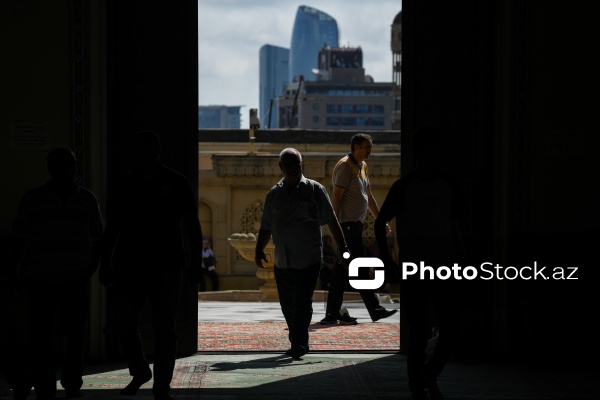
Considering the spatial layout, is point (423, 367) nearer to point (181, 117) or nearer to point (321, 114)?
point (181, 117)

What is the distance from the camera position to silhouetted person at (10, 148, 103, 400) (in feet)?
21.1

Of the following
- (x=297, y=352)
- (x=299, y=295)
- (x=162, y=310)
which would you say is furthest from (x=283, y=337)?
(x=162, y=310)

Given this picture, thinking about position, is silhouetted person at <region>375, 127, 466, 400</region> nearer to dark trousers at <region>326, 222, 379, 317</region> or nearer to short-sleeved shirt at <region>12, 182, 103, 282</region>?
short-sleeved shirt at <region>12, 182, 103, 282</region>

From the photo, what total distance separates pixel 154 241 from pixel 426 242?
4.43 feet

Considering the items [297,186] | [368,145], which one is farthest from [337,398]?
[368,145]

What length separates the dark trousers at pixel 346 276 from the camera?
10.4 meters

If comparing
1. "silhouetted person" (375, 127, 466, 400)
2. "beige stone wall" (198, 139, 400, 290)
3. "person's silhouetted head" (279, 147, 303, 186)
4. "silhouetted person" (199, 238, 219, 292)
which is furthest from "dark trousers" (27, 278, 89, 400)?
"beige stone wall" (198, 139, 400, 290)

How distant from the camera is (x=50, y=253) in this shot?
6.43 meters

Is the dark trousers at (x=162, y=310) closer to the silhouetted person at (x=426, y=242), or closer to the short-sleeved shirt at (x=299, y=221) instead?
the silhouetted person at (x=426, y=242)

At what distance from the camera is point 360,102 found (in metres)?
150

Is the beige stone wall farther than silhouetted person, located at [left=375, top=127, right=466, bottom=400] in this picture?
Yes

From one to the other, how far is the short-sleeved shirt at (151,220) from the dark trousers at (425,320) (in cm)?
117

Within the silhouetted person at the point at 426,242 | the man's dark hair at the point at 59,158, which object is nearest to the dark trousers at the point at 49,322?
the man's dark hair at the point at 59,158

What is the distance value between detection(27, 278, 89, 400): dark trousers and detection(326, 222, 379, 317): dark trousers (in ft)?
13.3
